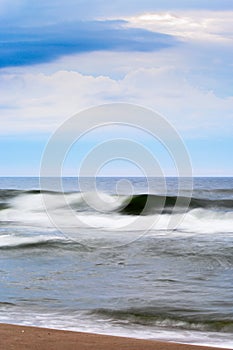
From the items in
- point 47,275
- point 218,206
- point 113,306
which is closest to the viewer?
point 113,306

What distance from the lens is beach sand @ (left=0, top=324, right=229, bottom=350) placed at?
5.04 m

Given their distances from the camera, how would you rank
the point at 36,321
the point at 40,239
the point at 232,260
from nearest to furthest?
1. the point at 36,321
2. the point at 232,260
3. the point at 40,239

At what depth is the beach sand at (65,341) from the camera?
504 cm

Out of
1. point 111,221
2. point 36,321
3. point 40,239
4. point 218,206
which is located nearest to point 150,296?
point 36,321

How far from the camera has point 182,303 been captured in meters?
7.66

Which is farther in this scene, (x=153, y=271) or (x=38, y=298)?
(x=153, y=271)

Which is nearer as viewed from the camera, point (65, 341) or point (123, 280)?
point (65, 341)

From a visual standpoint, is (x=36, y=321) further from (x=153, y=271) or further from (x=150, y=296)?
(x=153, y=271)

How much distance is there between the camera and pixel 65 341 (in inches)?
207

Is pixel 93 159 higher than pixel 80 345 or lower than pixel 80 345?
higher

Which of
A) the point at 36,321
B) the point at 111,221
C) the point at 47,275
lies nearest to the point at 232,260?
the point at 47,275

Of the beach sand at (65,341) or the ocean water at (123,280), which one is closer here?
the beach sand at (65,341)

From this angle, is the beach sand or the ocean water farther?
the ocean water

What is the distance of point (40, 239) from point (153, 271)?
5.69 m
